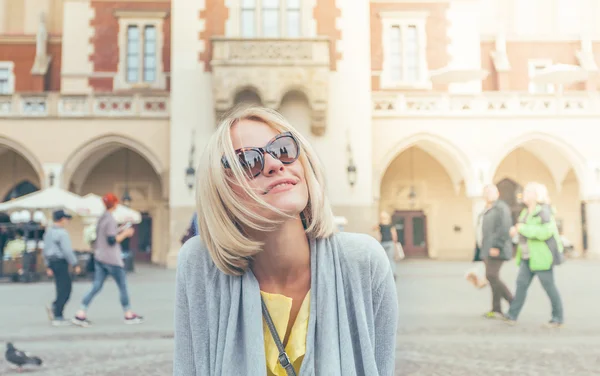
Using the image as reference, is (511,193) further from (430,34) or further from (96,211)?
(96,211)

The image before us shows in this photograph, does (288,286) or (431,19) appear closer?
(288,286)

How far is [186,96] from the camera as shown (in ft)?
50.3

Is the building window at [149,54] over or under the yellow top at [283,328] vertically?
over

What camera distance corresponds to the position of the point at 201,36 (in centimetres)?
1539

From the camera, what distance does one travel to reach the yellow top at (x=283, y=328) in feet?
4.31

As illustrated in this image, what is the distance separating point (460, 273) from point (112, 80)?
41.7ft

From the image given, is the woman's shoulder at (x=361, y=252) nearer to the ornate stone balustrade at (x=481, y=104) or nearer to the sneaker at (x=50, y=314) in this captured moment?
the sneaker at (x=50, y=314)

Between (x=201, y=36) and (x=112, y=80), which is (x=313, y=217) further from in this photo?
(x=112, y=80)

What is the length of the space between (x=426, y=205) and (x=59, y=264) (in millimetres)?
15514

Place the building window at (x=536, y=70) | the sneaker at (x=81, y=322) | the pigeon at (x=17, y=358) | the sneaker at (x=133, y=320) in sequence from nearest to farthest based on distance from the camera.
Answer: the pigeon at (x=17, y=358)
the sneaker at (x=81, y=322)
the sneaker at (x=133, y=320)
the building window at (x=536, y=70)

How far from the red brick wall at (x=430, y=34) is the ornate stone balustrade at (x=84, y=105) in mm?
7312

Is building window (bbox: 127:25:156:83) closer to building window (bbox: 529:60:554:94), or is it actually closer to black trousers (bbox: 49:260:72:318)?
black trousers (bbox: 49:260:72:318)

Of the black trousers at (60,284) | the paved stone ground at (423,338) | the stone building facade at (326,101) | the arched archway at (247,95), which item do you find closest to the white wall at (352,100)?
the stone building facade at (326,101)

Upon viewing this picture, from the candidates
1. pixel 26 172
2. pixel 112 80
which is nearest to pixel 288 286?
pixel 112 80
